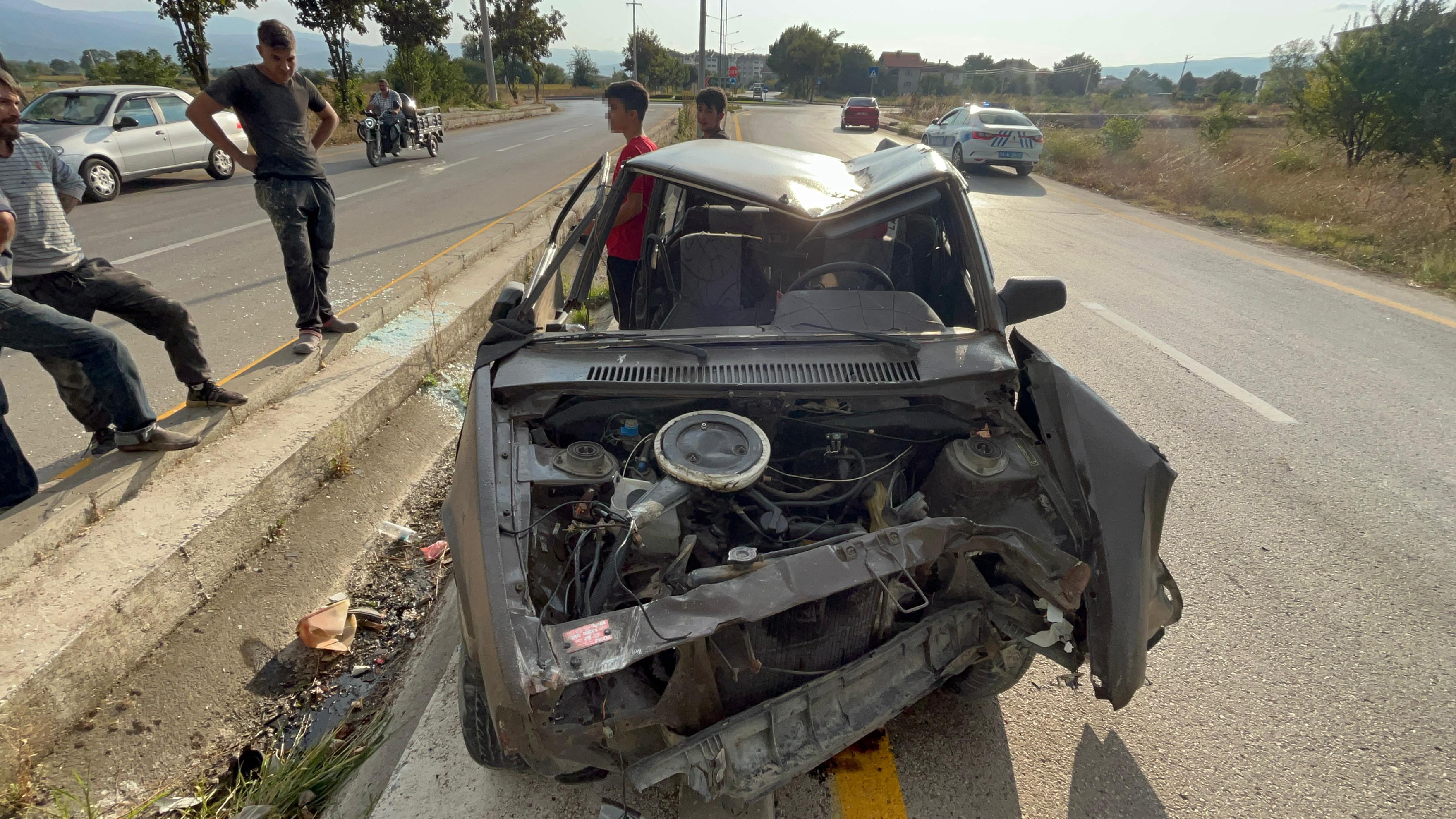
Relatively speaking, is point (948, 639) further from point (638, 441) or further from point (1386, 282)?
point (1386, 282)

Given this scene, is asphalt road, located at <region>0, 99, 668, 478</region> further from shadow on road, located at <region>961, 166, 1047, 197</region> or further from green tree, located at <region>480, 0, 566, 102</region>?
green tree, located at <region>480, 0, 566, 102</region>

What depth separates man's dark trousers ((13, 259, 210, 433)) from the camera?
2980 millimetres

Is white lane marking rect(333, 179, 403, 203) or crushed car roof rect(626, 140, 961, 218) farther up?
crushed car roof rect(626, 140, 961, 218)

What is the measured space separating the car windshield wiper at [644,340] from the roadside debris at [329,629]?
54.6 inches

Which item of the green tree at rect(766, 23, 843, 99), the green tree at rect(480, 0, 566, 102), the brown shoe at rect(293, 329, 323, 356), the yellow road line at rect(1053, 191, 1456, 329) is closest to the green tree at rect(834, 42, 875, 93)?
the green tree at rect(766, 23, 843, 99)

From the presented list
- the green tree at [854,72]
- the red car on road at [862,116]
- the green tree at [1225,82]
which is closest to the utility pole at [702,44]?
the red car on road at [862,116]

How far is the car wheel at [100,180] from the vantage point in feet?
31.0

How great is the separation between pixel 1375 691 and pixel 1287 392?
3.01m

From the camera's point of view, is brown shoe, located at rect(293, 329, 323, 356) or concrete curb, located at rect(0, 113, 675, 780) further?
brown shoe, located at rect(293, 329, 323, 356)

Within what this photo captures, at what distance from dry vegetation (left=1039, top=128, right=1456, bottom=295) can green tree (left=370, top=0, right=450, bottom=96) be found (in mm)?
23569

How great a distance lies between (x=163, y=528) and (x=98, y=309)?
3.91ft

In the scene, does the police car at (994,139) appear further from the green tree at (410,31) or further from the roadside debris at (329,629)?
the green tree at (410,31)

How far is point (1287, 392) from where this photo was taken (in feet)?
15.4

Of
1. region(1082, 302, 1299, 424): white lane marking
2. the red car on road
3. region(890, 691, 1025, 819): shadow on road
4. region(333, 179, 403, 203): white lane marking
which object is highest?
the red car on road
